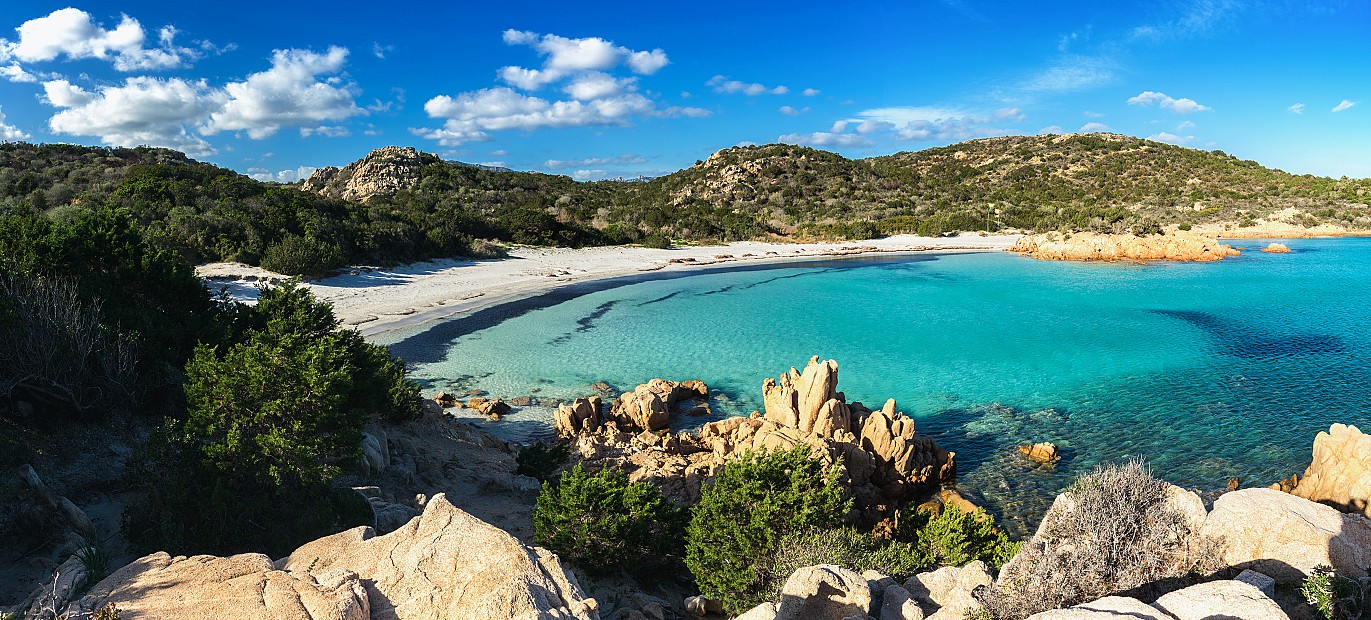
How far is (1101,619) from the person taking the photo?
3916 millimetres

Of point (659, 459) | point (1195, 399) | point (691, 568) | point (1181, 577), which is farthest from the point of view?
point (1195, 399)

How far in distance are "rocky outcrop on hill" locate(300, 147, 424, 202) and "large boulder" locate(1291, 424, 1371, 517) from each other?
2818 inches

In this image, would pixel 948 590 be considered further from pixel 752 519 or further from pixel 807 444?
pixel 807 444

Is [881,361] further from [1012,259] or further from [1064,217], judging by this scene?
[1064,217]

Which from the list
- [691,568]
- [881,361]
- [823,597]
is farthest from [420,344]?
[823,597]

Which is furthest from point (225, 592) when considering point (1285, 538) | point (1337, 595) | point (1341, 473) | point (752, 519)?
point (1341, 473)

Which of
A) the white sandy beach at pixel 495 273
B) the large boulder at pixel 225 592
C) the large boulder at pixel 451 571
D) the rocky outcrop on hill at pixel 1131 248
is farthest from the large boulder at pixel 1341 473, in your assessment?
the rocky outcrop on hill at pixel 1131 248

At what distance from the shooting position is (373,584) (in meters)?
5.75

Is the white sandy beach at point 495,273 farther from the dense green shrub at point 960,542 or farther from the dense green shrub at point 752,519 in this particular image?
the dense green shrub at point 960,542

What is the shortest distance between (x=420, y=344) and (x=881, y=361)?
57.8 ft

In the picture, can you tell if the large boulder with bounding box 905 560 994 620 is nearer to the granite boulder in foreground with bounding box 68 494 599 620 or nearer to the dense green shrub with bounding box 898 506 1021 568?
the dense green shrub with bounding box 898 506 1021 568

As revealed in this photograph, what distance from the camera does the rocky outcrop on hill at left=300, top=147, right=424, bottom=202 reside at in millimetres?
69250

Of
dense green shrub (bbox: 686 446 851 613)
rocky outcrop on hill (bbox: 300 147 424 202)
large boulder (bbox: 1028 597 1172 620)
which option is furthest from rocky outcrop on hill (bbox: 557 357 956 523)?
rocky outcrop on hill (bbox: 300 147 424 202)

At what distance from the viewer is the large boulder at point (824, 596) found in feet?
19.2
